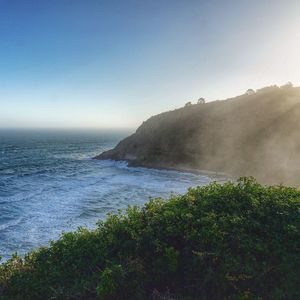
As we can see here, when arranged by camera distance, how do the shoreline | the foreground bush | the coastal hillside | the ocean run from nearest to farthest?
the foreground bush
the ocean
the coastal hillside
the shoreline

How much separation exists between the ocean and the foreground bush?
978 cm

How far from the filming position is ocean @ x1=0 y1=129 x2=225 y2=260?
27.5m

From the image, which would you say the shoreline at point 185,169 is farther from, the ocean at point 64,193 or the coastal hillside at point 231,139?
the ocean at point 64,193

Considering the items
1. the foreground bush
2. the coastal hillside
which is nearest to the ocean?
the coastal hillside

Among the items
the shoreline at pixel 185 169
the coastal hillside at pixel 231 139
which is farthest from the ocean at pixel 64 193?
the coastal hillside at pixel 231 139

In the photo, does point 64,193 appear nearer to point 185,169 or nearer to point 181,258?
point 185,169

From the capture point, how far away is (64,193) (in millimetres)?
43156

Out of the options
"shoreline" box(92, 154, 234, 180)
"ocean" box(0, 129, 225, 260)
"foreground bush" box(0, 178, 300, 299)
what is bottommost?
"ocean" box(0, 129, 225, 260)

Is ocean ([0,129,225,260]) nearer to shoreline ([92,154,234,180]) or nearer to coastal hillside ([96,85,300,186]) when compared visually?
shoreline ([92,154,234,180])

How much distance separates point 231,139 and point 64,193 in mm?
40198

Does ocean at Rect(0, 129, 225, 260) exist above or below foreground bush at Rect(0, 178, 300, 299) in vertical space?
below

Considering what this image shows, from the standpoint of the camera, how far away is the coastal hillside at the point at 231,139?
→ 55469 millimetres

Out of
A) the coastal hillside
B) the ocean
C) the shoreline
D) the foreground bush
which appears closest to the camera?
the foreground bush

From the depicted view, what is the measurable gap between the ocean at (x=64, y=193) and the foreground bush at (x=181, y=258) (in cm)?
978
